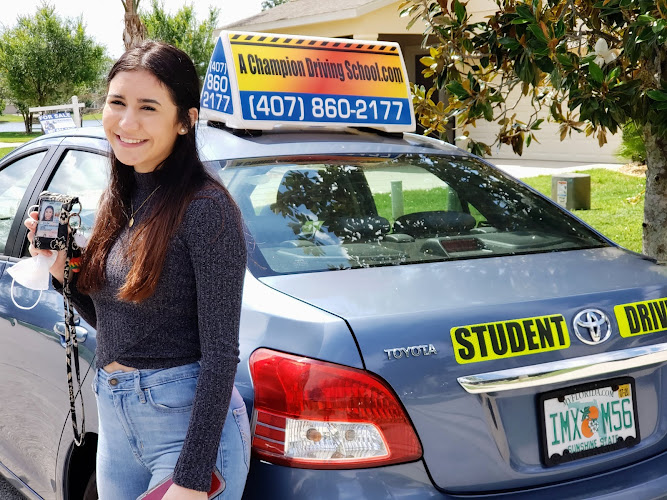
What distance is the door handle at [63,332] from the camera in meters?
2.67

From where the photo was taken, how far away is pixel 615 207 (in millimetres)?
10664

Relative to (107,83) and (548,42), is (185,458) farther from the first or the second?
(548,42)

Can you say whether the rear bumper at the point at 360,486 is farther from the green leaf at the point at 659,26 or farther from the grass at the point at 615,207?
the grass at the point at 615,207

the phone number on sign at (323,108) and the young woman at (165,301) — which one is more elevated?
the phone number on sign at (323,108)

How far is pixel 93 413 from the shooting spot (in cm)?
261

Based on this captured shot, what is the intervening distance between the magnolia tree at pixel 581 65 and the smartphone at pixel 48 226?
2604mm

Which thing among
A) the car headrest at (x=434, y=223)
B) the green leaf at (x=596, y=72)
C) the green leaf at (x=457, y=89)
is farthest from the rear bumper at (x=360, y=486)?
the green leaf at (x=457, y=89)

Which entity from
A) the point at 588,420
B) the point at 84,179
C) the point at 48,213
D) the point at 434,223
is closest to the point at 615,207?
the point at 434,223

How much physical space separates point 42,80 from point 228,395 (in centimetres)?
4367

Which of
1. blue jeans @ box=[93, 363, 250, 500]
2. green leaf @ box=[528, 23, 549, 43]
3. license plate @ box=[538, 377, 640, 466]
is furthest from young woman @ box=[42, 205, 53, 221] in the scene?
green leaf @ box=[528, 23, 549, 43]

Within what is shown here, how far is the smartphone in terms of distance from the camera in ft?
6.58

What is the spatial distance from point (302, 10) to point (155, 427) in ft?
54.7

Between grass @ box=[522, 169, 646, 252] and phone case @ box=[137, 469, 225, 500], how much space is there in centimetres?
673

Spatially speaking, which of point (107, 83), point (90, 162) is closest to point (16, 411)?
point (90, 162)
